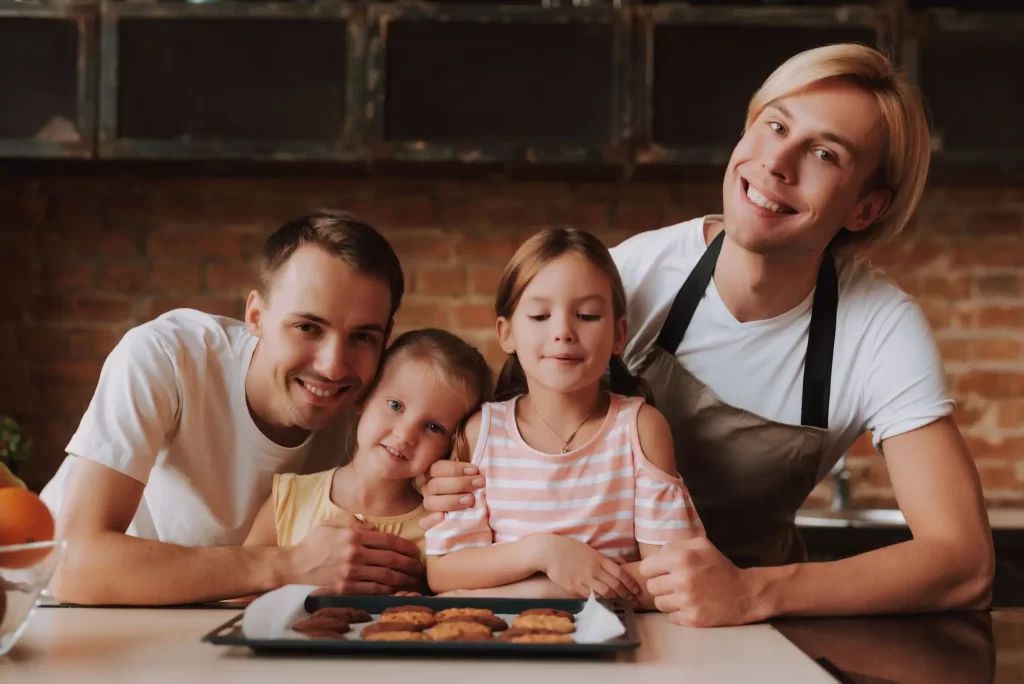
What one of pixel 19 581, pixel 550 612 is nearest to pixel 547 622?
pixel 550 612

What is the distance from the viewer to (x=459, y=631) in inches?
36.8

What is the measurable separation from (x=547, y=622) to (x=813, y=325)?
0.74 meters

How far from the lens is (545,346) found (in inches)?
50.8

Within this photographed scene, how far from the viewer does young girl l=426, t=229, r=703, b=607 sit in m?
1.21

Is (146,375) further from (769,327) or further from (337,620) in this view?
(769,327)

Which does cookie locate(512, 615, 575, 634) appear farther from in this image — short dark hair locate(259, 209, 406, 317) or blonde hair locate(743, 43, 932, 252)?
blonde hair locate(743, 43, 932, 252)

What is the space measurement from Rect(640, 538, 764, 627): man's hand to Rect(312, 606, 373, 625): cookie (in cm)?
31

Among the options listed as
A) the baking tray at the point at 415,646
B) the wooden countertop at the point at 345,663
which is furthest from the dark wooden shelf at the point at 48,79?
the baking tray at the point at 415,646

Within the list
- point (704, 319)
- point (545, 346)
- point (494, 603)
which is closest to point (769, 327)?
point (704, 319)

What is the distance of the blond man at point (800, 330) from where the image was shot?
1.37m

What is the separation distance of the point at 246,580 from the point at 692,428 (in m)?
0.68

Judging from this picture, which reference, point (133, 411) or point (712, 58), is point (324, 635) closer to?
point (133, 411)

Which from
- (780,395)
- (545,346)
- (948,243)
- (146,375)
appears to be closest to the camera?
(545,346)

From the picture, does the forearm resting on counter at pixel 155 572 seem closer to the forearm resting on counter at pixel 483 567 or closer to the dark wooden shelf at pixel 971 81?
the forearm resting on counter at pixel 483 567
